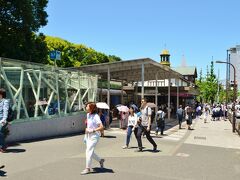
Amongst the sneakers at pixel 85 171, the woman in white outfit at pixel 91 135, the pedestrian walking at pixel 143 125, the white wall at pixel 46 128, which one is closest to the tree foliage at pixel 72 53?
the white wall at pixel 46 128

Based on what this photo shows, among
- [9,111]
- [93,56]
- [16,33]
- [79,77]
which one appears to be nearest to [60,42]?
[93,56]

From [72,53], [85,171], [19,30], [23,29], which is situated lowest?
[85,171]

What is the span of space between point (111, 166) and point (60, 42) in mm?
56948

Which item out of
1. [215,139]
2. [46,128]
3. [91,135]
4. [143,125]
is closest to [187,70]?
[215,139]

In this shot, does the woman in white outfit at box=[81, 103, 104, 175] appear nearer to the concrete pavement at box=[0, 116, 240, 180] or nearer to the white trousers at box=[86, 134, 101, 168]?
the white trousers at box=[86, 134, 101, 168]

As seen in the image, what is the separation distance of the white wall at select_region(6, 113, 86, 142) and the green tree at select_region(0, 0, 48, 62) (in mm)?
14209

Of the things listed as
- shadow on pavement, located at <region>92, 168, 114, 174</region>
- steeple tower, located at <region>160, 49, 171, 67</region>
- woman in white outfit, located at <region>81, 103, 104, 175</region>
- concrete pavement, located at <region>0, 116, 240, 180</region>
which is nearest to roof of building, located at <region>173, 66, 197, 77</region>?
steeple tower, located at <region>160, 49, 171, 67</region>

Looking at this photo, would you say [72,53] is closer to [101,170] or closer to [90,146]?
[101,170]

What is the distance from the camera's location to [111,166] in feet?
30.9

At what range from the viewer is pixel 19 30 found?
31.8 m

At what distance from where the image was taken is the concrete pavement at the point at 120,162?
8359mm

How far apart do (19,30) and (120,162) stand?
24434 millimetres

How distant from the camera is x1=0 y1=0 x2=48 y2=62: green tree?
101ft

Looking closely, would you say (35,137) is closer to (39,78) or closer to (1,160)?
(39,78)
